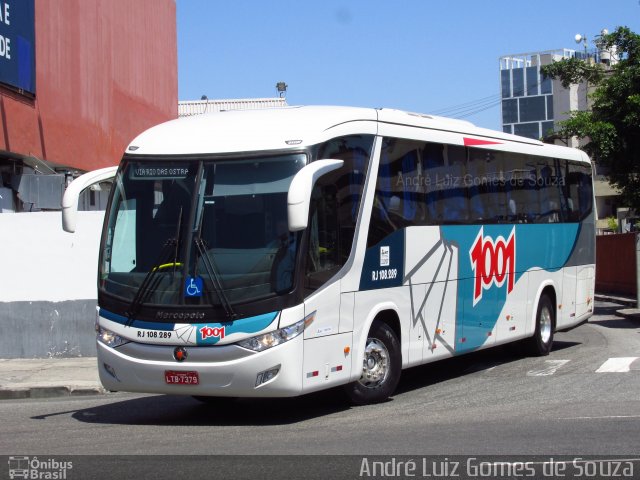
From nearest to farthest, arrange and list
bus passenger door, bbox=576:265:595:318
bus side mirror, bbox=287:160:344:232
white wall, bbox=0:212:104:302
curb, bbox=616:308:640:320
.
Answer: bus side mirror, bbox=287:160:344:232, white wall, bbox=0:212:104:302, bus passenger door, bbox=576:265:595:318, curb, bbox=616:308:640:320

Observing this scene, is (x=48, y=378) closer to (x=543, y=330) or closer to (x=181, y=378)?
(x=181, y=378)

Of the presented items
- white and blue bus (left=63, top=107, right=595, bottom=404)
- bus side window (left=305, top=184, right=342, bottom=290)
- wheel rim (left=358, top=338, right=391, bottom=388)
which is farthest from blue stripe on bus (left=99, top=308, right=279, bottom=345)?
wheel rim (left=358, top=338, right=391, bottom=388)

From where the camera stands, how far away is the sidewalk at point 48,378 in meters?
13.3

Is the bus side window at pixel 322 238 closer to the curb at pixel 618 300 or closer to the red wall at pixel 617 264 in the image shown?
the curb at pixel 618 300

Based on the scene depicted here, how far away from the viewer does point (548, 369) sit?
1421 cm

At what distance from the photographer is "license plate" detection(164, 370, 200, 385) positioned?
31.7 feet

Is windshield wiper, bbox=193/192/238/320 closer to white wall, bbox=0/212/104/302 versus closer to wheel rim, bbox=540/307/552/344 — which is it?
white wall, bbox=0/212/104/302

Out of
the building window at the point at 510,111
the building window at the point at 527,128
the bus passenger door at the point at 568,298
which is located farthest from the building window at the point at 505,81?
the bus passenger door at the point at 568,298

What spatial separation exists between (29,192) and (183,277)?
11.4 meters

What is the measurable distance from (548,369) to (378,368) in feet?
13.3

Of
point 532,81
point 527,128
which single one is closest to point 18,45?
point 527,128

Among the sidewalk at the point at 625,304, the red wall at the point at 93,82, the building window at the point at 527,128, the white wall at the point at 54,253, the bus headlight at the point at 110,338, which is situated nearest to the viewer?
the bus headlight at the point at 110,338

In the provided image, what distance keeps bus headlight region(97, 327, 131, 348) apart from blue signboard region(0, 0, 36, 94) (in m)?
10.0

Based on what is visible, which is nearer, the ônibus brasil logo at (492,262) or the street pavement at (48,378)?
the street pavement at (48,378)
